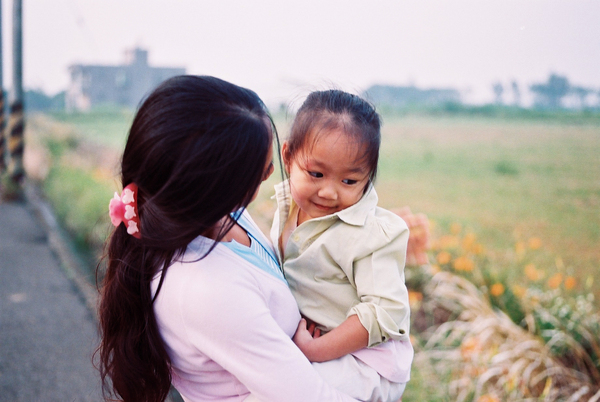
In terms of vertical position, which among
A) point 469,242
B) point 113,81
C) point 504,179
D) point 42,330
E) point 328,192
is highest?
point 328,192

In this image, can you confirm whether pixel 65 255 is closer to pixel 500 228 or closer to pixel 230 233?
pixel 500 228

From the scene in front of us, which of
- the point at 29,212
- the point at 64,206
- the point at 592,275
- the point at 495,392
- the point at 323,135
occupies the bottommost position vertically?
the point at 29,212

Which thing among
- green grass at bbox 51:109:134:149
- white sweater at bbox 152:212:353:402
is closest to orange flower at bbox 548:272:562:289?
white sweater at bbox 152:212:353:402

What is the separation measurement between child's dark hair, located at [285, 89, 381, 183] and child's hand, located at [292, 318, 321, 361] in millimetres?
448

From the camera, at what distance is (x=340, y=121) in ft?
4.38

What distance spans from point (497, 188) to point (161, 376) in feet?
8.79

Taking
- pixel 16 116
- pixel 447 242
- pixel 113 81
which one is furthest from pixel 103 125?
pixel 447 242

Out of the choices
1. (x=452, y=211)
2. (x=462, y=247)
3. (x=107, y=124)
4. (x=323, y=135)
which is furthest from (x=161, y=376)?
(x=107, y=124)

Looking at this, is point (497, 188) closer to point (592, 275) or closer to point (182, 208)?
point (592, 275)

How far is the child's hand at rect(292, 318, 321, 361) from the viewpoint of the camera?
1245mm

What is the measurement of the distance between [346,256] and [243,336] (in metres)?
0.38

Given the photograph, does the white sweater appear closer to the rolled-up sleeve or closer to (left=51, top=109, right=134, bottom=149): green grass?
the rolled-up sleeve

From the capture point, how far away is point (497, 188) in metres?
3.33

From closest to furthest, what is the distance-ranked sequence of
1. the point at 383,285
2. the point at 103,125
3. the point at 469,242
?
the point at 383,285
the point at 469,242
the point at 103,125
